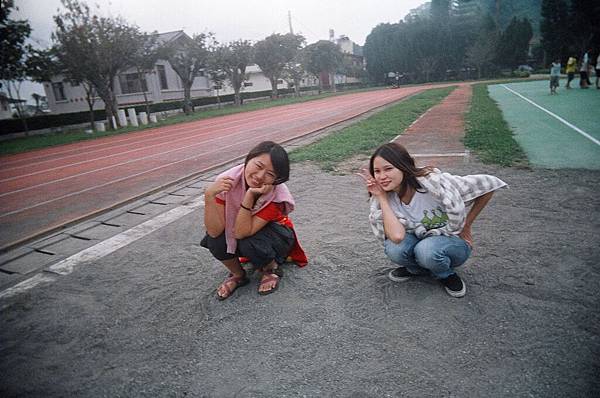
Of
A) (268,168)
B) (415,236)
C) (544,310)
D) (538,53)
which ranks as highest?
(538,53)

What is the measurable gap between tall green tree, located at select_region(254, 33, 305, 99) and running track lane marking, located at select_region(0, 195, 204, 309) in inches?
1401

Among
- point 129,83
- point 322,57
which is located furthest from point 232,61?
point 322,57

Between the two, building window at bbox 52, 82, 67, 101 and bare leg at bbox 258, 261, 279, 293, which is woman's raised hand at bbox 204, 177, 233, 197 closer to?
bare leg at bbox 258, 261, 279, 293

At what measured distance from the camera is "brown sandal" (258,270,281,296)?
2.72 metres

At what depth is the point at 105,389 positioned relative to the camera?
1.95 m

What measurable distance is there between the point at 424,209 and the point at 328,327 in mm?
1026

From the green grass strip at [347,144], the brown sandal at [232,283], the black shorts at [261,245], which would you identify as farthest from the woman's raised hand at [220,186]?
the green grass strip at [347,144]

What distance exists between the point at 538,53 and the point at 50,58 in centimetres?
5593

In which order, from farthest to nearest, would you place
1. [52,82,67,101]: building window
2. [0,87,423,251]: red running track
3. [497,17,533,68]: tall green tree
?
[497,17,533,68]: tall green tree, [52,82,67,101]: building window, [0,87,423,251]: red running track

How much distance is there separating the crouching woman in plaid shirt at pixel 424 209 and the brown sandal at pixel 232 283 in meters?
1.16

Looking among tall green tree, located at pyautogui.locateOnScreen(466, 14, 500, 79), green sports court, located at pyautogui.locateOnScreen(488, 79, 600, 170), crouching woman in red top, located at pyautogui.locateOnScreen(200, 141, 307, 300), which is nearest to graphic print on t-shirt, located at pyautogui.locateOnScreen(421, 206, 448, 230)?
crouching woman in red top, located at pyautogui.locateOnScreen(200, 141, 307, 300)

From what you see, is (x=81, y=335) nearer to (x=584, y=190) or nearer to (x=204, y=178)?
(x=204, y=178)

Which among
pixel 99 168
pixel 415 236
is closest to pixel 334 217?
pixel 415 236

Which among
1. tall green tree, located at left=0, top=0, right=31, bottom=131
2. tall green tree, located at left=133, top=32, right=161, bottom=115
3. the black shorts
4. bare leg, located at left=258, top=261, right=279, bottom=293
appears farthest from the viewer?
tall green tree, located at left=133, top=32, right=161, bottom=115
